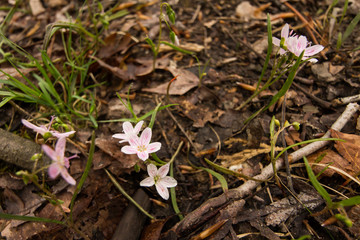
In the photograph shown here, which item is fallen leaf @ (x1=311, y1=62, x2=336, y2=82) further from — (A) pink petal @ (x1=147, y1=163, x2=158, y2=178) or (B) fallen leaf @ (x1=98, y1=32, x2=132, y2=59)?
(B) fallen leaf @ (x1=98, y1=32, x2=132, y2=59)

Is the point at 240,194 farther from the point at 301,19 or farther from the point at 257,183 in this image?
the point at 301,19

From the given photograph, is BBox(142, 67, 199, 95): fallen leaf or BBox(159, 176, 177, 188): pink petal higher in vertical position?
BBox(142, 67, 199, 95): fallen leaf

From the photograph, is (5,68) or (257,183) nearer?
(257,183)

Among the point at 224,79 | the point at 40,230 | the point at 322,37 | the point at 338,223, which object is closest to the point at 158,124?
the point at 224,79

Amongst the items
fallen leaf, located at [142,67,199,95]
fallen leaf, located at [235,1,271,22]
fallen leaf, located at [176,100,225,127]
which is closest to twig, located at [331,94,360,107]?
fallen leaf, located at [176,100,225,127]

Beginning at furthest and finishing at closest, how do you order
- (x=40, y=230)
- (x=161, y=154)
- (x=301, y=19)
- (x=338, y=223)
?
1. (x=301, y=19)
2. (x=161, y=154)
3. (x=40, y=230)
4. (x=338, y=223)

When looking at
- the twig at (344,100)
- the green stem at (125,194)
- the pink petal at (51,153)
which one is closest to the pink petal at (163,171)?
the green stem at (125,194)

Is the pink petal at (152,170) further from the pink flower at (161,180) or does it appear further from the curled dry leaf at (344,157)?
the curled dry leaf at (344,157)
